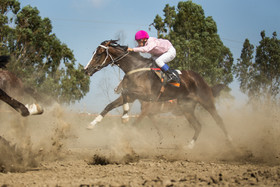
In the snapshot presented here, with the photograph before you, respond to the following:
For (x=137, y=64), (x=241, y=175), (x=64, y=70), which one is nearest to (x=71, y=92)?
(x=64, y=70)

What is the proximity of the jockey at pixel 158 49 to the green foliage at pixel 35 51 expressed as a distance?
12.6 meters

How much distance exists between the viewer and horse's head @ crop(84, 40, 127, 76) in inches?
308

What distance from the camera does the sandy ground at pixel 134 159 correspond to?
12.7ft

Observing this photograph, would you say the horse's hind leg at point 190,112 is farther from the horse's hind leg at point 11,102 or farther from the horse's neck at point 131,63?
the horse's hind leg at point 11,102

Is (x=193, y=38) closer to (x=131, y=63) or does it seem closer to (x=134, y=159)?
(x=131, y=63)

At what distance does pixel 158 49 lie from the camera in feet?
26.5

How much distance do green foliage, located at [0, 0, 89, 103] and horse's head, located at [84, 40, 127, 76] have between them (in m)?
11.9

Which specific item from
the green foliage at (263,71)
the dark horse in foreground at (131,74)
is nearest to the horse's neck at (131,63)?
the dark horse in foreground at (131,74)

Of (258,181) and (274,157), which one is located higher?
(274,157)

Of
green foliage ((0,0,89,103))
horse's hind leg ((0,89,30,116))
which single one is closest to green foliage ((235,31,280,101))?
green foliage ((0,0,89,103))

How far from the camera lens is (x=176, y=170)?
16.2ft

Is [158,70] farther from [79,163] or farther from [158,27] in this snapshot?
[158,27]

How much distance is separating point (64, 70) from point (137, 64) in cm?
1970

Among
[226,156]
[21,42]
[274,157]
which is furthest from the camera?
[21,42]
